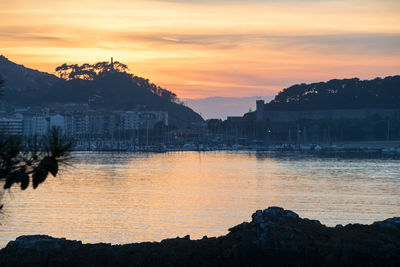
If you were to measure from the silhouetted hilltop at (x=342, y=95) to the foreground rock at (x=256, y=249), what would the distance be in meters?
108

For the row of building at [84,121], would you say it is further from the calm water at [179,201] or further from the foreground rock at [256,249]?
the foreground rock at [256,249]

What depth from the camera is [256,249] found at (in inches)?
535

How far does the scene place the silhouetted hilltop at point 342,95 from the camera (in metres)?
121

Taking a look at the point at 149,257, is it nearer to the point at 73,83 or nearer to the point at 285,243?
the point at 285,243

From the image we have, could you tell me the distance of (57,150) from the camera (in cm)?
676

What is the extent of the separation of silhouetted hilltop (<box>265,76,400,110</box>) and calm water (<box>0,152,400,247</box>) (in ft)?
240

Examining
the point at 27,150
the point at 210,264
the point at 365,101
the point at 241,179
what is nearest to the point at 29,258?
the point at 210,264

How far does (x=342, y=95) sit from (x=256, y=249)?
111628mm

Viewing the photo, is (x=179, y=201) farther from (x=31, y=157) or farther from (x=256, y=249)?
(x=31, y=157)

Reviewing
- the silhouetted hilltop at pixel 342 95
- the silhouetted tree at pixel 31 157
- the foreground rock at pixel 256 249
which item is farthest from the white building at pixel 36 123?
the silhouetted tree at pixel 31 157

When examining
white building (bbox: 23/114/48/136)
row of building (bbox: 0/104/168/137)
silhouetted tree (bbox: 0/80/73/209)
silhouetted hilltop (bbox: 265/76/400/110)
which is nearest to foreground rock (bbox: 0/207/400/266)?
silhouetted tree (bbox: 0/80/73/209)

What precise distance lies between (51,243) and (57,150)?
794cm

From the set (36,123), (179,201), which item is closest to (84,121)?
(36,123)

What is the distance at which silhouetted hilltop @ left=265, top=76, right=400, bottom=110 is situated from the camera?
12131cm
